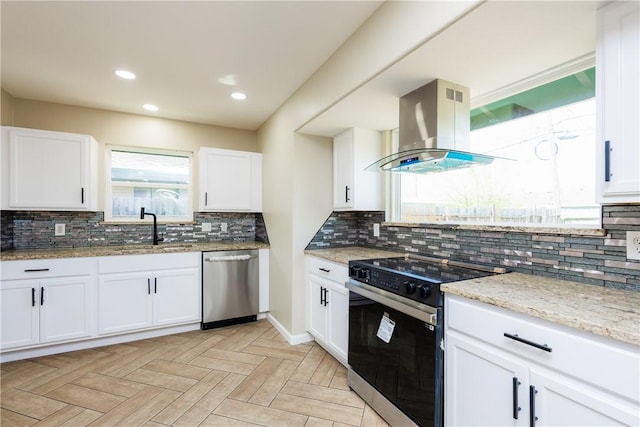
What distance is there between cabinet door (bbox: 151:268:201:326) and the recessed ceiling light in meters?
A: 1.87

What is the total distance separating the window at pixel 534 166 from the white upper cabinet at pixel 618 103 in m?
0.44

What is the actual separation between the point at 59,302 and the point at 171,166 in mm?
1834

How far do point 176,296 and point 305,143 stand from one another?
212 cm

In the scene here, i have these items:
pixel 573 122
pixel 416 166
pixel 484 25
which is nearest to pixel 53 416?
pixel 416 166

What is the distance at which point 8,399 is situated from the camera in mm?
2012

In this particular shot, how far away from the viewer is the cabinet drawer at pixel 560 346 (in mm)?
906

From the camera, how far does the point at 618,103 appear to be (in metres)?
1.15

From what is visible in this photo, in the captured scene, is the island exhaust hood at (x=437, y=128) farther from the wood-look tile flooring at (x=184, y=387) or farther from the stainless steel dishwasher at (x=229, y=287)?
the stainless steel dishwasher at (x=229, y=287)

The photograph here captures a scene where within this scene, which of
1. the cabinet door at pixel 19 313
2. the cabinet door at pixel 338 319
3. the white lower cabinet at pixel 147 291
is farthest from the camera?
the white lower cabinet at pixel 147 291

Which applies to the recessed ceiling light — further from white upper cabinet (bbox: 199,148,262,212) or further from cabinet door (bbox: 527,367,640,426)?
cabinet door (bbox: 527,367,640,426)

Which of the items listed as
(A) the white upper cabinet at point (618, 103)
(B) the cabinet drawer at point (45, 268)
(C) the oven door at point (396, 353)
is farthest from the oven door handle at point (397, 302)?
(B) the cabinet drawer at point (45, 268)

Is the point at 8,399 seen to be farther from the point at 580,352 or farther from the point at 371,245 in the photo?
the point at 580,352

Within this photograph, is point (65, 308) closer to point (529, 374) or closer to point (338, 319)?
point (338, 319)

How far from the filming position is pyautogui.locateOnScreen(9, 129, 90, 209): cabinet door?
2.72 meters
